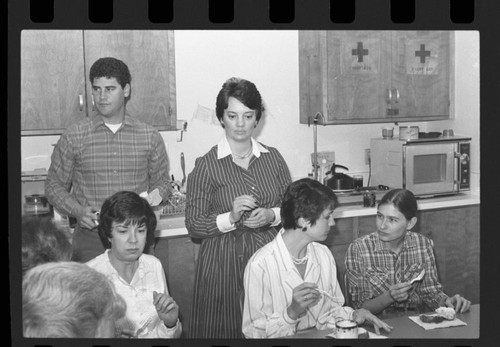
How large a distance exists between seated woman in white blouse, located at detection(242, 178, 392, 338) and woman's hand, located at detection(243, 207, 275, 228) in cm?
6

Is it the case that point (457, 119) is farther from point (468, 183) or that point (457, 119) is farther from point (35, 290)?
point (35, 290)

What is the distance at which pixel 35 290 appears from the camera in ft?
4.42

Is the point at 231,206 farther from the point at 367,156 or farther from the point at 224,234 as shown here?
the point at 367,156

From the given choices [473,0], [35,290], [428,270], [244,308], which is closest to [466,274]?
[428,270]

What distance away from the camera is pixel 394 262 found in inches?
85.0

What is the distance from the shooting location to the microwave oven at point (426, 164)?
3.29 m

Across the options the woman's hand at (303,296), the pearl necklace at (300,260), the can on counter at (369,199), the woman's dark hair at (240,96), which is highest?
the woman's dark hair at (240,96)

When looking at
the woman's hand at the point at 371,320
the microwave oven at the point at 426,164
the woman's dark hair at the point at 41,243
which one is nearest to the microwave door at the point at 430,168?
the microwave oven at the point at 426,164

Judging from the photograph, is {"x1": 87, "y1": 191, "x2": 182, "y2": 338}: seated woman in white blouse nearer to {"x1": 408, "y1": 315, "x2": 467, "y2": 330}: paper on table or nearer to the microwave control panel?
{"x1": 408, "y1": 315, "x2": 467, "y2": 330}: paper on table

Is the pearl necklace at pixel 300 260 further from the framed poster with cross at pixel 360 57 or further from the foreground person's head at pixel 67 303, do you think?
the framed poster with cross at pixel 360 57

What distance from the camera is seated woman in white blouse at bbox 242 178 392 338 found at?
1.90 m

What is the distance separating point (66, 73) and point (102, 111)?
547mm

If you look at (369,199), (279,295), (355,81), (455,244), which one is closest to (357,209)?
(369,199)

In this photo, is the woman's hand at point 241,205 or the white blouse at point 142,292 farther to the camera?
the woman's hand at point 241,205
